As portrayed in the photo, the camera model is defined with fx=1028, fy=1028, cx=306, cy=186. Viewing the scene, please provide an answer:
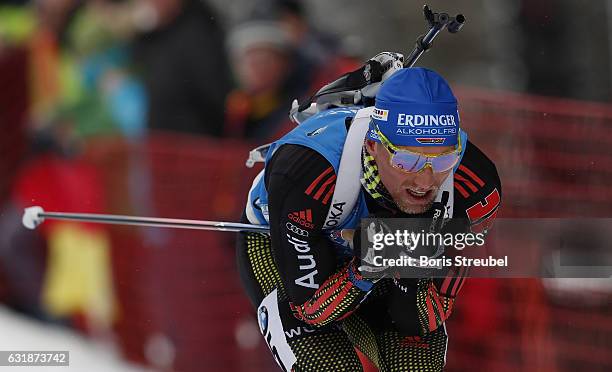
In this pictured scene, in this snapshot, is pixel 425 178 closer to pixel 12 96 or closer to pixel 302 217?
pixel 302 217

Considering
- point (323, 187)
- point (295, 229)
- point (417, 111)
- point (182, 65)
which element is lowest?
point (295, 229)

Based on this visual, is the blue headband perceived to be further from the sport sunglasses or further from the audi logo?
the audi logo

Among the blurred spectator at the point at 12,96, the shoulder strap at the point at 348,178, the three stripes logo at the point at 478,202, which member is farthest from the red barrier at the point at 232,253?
the shoulder strap at the point at 348,178

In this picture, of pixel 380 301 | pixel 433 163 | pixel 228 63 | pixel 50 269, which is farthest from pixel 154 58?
pixel 433 163

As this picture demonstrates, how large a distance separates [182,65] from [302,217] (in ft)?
8.98

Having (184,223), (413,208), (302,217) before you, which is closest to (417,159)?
(413,208)

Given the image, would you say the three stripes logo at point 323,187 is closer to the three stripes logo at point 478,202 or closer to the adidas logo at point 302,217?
the adidas logo at point 302,217

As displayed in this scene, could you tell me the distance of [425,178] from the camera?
2842mm

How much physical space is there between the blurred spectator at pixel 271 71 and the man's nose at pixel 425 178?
2.44m

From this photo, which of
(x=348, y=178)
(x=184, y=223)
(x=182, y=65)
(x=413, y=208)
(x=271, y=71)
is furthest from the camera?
(x=182, y=65)

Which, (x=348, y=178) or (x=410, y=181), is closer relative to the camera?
(x=410, y=181)

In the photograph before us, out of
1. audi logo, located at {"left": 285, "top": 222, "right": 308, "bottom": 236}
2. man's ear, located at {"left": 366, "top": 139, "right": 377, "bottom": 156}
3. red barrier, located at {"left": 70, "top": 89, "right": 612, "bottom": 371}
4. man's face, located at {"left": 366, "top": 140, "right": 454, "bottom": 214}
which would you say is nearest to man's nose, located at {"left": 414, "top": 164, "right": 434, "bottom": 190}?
man's face, located at {"left": 366, "top": 140, "right": 454, "bottom": 214}

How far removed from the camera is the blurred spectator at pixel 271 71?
529cm

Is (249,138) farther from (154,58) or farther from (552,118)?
(552,118)
